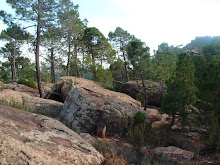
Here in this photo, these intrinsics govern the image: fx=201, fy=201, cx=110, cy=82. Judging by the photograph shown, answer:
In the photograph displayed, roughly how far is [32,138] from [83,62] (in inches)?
784

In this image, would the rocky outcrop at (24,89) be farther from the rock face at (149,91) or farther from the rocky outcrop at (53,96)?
the rock face at (149,91)

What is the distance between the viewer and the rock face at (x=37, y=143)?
306 cm

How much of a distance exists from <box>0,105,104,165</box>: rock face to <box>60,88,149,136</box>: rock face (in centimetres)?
310

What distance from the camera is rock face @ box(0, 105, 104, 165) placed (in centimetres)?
306

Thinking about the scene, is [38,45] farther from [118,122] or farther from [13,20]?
[118,122]

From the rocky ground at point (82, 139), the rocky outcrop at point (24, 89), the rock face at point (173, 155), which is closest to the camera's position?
the rocky ground at point (82, 139)

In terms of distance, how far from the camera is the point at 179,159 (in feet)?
17.5

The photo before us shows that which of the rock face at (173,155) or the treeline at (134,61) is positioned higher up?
the treeline at (134,61)

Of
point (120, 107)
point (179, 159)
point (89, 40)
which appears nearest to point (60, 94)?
point (120, 107)

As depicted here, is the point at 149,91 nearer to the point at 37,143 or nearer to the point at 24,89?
the point at 24,89

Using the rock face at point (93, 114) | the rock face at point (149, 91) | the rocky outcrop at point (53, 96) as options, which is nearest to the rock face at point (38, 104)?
the rock face at point (93, 114)

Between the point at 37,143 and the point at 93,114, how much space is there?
4529mm

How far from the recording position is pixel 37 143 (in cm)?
365

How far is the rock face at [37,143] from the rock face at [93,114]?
122 inches
